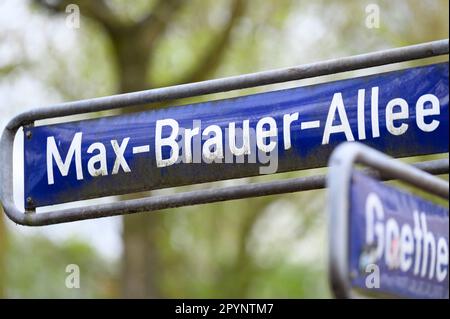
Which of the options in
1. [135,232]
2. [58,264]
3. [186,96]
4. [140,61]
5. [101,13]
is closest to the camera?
[186,96]

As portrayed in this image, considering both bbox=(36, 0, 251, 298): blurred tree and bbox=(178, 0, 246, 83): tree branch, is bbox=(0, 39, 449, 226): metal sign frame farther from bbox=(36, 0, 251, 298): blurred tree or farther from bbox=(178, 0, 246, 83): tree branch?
bbox=(178, 0, 246, 83): tree branch

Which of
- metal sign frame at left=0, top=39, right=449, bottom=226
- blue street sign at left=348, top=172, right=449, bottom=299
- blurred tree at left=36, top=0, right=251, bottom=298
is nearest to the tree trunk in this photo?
blurred tree at left=36, top=0, right=251, bottom=298

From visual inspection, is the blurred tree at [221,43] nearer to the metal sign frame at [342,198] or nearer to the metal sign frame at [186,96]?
the metal sign frame at [186,96]

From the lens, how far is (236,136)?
313 centimetres

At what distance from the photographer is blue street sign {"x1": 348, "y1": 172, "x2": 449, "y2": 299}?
80.9 inches

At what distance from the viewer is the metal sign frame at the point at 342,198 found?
1970mm

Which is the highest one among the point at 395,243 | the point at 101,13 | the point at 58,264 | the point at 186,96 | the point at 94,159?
the point at 101,13

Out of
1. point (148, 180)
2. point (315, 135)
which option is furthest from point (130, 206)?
point (315, 135)

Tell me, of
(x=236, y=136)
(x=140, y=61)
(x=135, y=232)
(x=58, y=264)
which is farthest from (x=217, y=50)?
(x=236, y=136)

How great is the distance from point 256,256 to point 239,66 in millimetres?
5187

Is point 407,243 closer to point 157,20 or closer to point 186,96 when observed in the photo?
point 186,96

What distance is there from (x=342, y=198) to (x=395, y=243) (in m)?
0.21

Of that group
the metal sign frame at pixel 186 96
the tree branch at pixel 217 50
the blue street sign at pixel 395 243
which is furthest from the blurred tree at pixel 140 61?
the blue street sign at pixel 395 243
